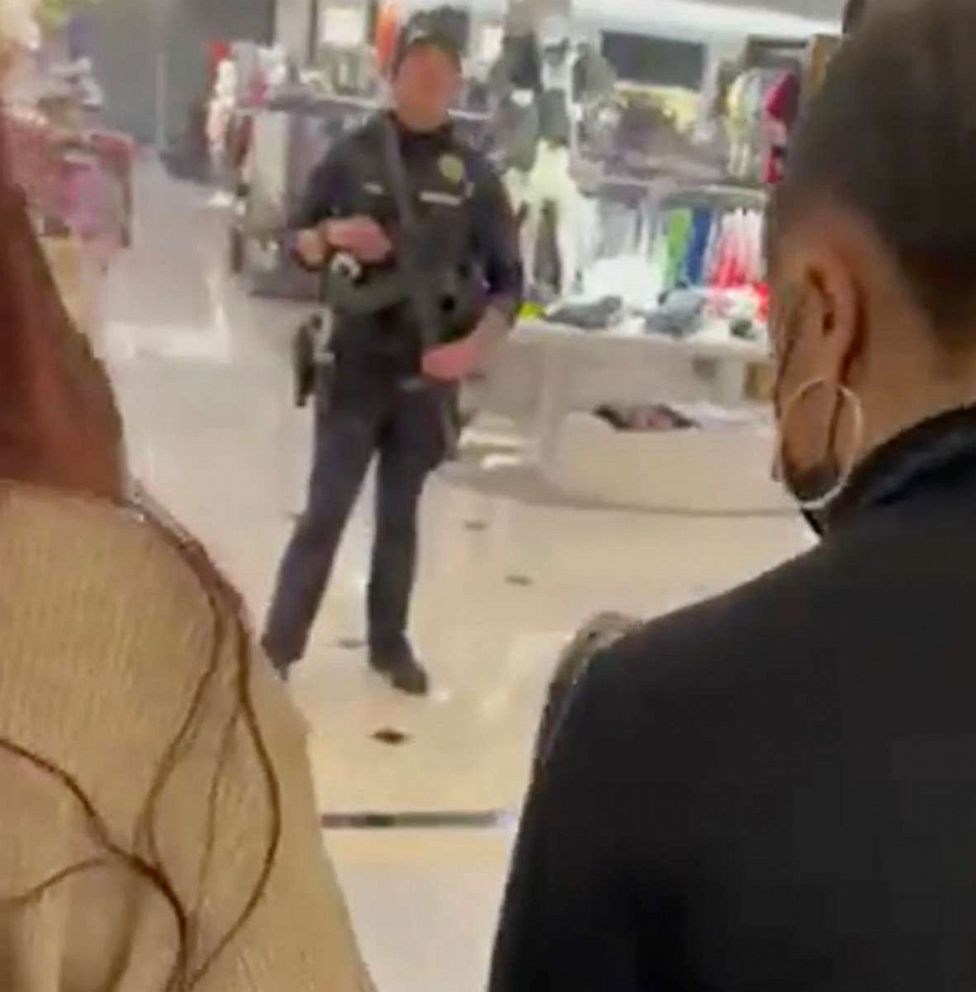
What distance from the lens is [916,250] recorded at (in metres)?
0.94

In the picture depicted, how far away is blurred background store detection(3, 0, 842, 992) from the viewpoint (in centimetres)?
399

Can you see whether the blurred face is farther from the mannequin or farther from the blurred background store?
the mannequin

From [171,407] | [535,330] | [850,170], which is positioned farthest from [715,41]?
[850,170]

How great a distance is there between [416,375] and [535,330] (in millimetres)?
2517

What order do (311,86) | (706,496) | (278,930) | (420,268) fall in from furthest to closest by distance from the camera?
(311,86)
(706,496)
(420,268)
(278,930)

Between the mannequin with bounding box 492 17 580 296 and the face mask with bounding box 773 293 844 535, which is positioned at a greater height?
the face mask with bounding box 773 293 844 535

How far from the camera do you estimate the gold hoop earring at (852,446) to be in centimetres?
98

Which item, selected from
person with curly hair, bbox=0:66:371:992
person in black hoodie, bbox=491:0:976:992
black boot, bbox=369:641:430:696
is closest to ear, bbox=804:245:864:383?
person in black hoodie, bbox=491:0:976:992

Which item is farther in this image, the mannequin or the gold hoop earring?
the mannequin

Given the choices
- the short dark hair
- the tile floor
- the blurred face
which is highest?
the short dark hair

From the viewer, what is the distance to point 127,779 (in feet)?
2.35

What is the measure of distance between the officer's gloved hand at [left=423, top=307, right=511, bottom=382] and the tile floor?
60cm

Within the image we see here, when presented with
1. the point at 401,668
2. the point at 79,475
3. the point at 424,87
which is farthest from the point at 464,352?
the point at 79,475

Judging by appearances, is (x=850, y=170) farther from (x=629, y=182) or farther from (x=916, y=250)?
(x=629, y=182)
